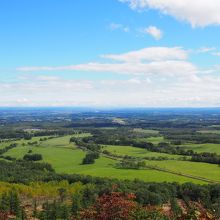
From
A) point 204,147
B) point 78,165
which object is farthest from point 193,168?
point 204,147

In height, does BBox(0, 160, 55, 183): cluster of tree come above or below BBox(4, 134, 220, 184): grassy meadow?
below

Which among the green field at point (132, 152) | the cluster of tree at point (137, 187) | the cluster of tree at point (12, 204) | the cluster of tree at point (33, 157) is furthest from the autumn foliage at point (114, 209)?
the cluster of tree at point (33, 157)

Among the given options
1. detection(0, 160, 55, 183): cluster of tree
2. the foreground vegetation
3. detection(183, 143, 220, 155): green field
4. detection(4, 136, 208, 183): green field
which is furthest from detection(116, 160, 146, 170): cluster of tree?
detection(183, 143, 220, 155): green field

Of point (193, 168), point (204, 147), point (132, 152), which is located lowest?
point (193, 168)

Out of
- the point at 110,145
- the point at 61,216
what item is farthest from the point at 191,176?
the point at 110,145

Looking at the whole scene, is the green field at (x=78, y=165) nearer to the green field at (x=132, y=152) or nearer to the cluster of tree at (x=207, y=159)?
the green field at (x=132, y=152)

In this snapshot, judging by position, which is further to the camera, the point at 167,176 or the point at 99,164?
the point at 99,164

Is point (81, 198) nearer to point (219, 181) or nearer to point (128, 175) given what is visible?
point (128, 175)

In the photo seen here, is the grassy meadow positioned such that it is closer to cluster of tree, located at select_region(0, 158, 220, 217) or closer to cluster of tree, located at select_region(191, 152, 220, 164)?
cluster of tree, located at select_region(191, 152, 220, 164)

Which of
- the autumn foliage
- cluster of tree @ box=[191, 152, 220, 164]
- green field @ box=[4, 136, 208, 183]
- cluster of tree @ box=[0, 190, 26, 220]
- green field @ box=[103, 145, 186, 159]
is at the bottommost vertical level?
cluster of tree @ box=[0, 190, 26, 220]

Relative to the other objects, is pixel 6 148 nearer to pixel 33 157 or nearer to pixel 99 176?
pixel 33 157

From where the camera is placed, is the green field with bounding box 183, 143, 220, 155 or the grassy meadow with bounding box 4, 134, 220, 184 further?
the green field with bounding box 183, 143, 220, 155
